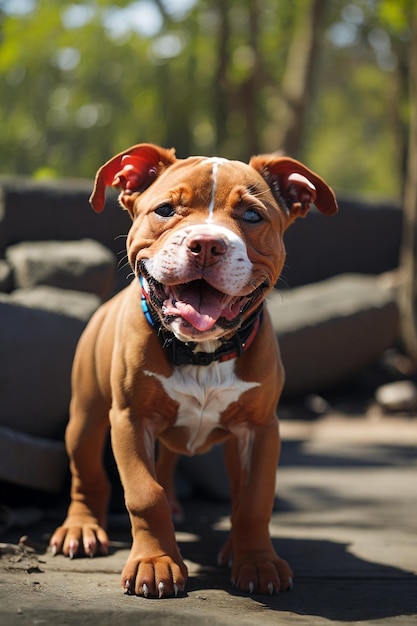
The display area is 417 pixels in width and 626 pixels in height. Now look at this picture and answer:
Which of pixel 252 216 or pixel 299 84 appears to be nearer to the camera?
pixel 252 216

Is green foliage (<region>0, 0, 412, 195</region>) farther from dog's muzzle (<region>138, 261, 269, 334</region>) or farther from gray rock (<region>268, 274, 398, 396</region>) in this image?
dog's muzzle (<region>138, 261, 269, 334</region>)

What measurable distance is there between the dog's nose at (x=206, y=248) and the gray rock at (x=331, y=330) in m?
6.02

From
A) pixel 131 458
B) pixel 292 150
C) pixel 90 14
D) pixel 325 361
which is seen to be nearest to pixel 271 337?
pixel 131 458

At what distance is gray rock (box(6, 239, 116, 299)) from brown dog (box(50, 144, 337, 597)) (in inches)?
113

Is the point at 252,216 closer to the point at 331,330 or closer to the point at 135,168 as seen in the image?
the point at 135,168

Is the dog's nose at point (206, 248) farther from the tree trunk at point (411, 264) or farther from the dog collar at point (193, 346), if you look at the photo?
the tree trunk at point (411, 264)

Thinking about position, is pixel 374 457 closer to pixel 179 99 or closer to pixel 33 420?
pixel 33 420

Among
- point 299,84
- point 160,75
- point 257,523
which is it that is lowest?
point 257,523

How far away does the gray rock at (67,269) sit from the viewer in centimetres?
717

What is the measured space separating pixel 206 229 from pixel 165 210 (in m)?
0.30

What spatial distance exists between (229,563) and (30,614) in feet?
4.45

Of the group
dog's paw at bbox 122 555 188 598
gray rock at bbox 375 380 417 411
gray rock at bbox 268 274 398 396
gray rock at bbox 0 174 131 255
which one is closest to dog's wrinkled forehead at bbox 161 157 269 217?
dog's paw at bbox 122 555 188 598

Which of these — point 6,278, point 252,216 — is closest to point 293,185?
point 252,216

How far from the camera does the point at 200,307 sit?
11.5 feet
